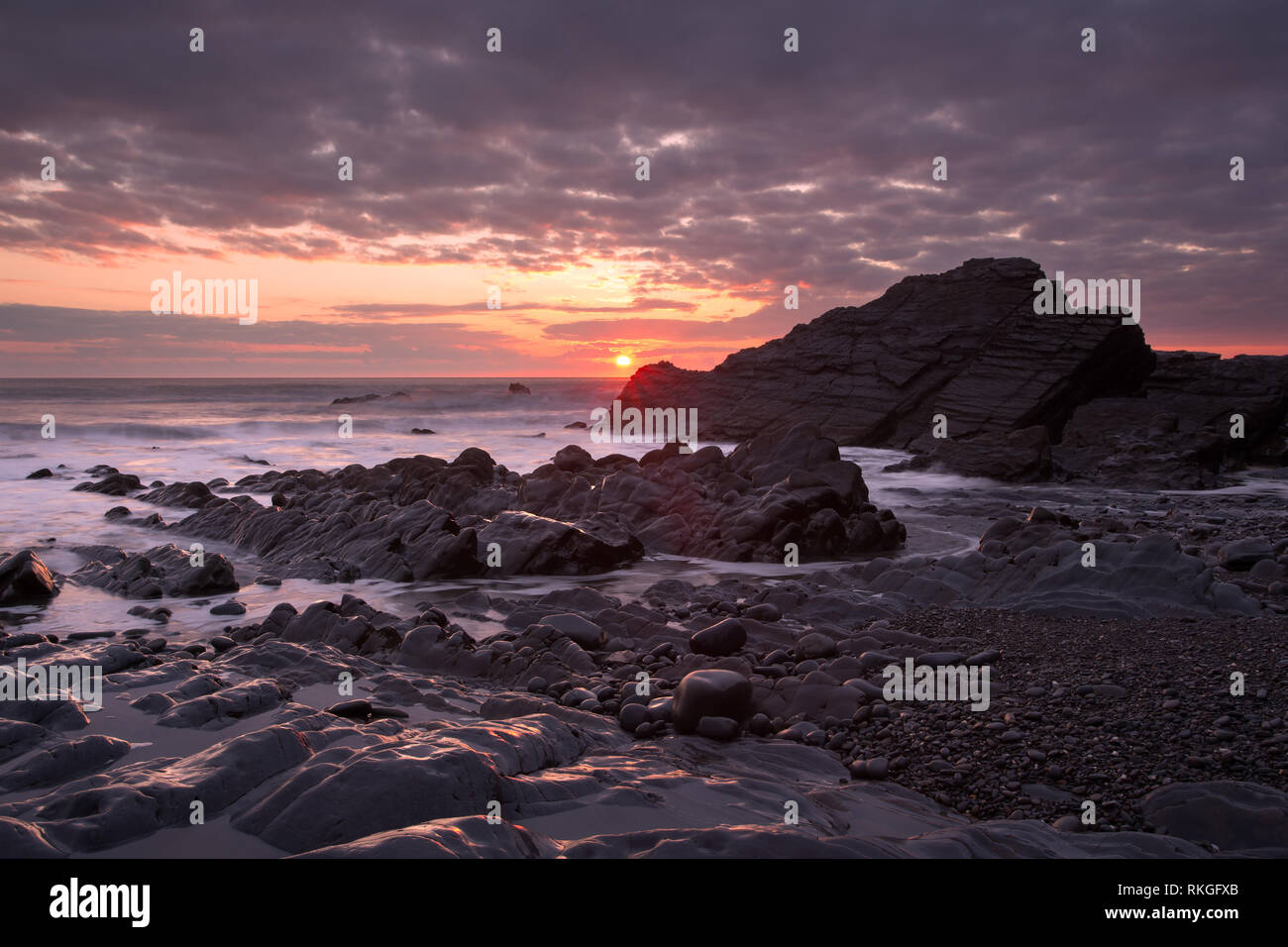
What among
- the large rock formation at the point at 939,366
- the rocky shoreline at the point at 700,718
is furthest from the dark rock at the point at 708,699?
the large rock formation at the point at 939,366

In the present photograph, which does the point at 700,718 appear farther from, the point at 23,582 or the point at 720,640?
the point at 23,582

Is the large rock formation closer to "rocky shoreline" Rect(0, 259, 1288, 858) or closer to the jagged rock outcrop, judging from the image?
the jagged rock outcrop

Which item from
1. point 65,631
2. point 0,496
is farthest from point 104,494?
point 65,631

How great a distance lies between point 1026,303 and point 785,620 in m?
34.9
